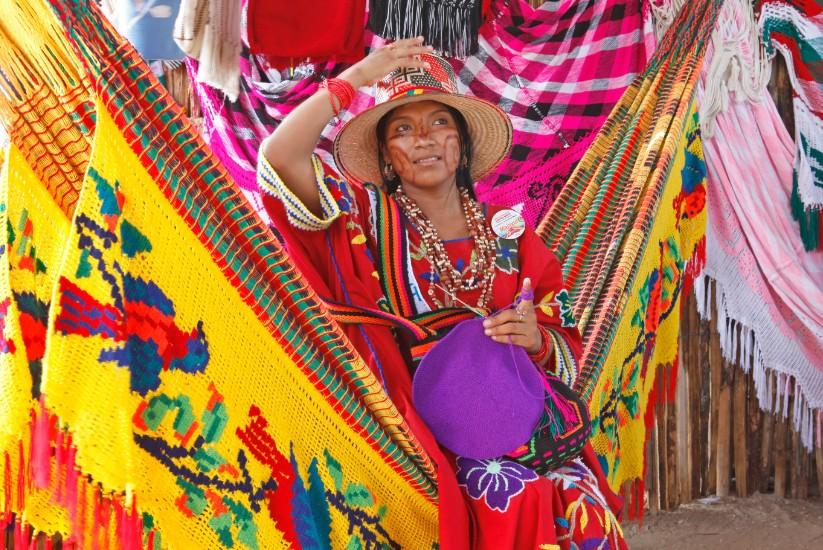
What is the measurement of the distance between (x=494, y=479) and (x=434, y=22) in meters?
1.41

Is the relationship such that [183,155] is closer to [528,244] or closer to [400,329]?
[400,329]

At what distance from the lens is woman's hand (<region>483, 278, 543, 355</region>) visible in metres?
1.81

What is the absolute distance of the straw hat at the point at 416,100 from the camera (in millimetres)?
1976

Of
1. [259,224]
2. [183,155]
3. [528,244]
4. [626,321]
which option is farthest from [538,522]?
[626,321]

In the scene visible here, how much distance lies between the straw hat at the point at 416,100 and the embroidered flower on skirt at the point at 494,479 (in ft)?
2.39

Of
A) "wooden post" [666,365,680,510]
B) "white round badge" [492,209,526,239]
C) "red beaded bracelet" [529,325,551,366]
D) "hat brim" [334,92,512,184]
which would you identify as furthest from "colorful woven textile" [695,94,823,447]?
"red beaded bracelet" [529,325,551,366]

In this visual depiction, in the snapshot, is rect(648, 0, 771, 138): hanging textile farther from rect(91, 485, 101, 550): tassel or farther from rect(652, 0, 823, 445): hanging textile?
rect(91, 485, 101, 550): tassel

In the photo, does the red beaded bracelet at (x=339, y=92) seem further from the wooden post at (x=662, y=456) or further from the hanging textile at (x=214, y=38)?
the wooden post at (x=662, y=456)

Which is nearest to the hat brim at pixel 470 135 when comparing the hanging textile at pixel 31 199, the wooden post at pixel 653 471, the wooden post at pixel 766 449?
the hanging textile at pixel 31 199

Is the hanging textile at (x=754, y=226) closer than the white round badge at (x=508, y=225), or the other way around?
the white round badge at (x=508, y=225)

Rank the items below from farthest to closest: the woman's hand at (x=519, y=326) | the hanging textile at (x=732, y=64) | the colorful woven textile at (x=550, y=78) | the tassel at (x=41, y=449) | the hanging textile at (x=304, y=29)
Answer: the hanging textile at (x=732, y=64), the colorful woven textile at (x=550, y=78), the hanging textile at (x=304, y=29), the woman's hand at (x=519, y=326), the tassel at (x=41, y=449)

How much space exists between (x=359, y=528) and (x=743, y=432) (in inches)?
94.7

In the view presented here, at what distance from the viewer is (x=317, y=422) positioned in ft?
5.27

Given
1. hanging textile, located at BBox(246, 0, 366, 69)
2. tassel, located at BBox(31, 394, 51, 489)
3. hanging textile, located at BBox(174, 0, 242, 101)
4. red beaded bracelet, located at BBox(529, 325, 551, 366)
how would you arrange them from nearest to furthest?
1. tassel, located at BBox(31, 394, 51, 489)
2. red beaded bracelet, located at BBox(529, 325, 551, 366)
3. hanging textile, located at BBox(174, 0, 242, 101)
4. hanging textile, located at BBox(246, 0, 366, 69)
